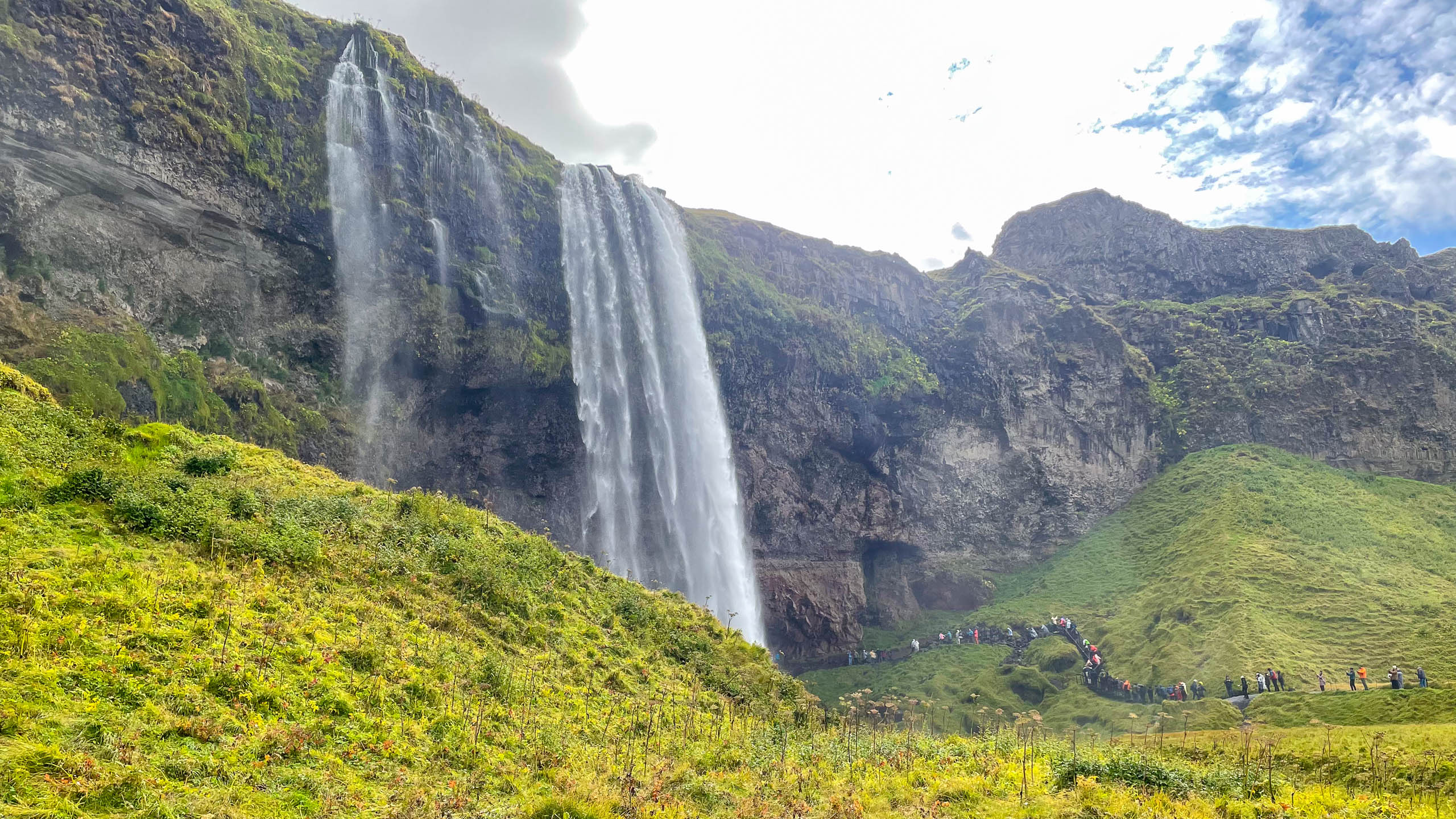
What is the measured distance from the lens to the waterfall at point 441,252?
33.5 meters

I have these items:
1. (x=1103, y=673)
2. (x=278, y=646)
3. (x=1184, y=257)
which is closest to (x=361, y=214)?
(x=278, y=646)

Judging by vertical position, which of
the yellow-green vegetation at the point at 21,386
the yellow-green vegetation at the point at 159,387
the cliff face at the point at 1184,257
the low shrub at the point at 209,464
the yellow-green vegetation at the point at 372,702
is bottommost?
the yellow-green vegetation at the point at 372,702

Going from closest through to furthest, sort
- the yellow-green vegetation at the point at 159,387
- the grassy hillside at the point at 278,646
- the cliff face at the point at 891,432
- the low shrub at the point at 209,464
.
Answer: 1. the grassy hillside at the point at 278,646
2. the low shrub at the point at 209,464
3. the yellow-green vegetation at the point at 159,387
4. the cliff face at the point at 891,432

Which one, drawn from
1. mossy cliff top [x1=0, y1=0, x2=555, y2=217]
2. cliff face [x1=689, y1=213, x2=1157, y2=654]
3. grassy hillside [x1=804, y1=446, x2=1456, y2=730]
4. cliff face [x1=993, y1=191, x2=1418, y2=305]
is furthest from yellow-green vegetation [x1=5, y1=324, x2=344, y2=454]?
cliff face [x1=993, y1=191, x2=1418, y2=305]

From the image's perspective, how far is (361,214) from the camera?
31.1 m

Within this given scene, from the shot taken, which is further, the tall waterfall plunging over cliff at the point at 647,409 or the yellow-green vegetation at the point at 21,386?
the tall waterfall plunging over cliff at the point at 647,409

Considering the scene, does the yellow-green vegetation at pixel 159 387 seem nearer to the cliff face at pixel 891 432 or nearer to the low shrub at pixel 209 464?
the low shrub at pixel 209 464

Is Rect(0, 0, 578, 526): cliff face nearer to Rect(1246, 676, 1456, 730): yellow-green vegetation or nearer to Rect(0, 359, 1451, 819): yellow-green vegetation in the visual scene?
Rect(0, 359, 1451, 819): yellow-green vegetation

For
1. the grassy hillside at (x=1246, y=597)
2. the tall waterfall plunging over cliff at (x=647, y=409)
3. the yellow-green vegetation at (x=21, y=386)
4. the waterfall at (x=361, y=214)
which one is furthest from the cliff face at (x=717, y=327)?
the yellow-green vegetation at (x=21, y=386)

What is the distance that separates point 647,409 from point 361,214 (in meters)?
18.3

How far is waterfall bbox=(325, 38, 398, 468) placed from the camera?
100 ft

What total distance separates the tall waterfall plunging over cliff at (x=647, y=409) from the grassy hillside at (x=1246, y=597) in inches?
411

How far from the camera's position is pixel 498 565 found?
13.7m

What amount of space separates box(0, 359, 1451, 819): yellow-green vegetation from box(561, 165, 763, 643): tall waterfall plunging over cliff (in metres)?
25.0
